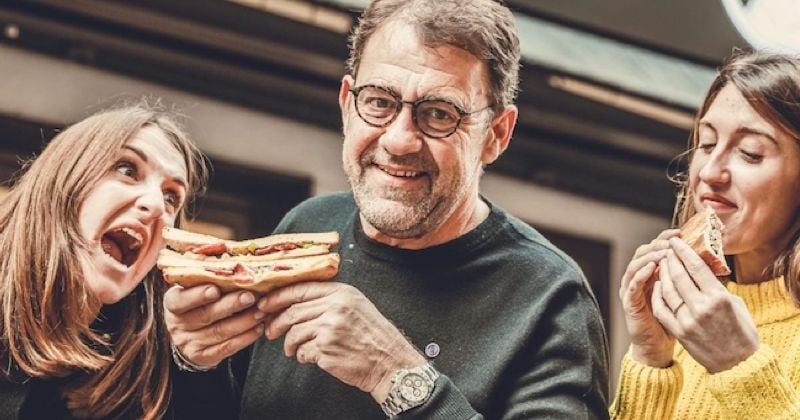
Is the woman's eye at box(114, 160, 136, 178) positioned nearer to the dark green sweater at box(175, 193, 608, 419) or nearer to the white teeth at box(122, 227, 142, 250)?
the white teeth at box(122, 227, 142, 250)

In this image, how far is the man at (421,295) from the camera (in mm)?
1962

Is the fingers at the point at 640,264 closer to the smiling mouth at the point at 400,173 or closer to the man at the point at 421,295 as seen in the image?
the man at the point at 421,295

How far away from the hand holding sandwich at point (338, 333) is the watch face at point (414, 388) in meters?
0.03

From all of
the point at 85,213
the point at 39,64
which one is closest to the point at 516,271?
the point at 85,213

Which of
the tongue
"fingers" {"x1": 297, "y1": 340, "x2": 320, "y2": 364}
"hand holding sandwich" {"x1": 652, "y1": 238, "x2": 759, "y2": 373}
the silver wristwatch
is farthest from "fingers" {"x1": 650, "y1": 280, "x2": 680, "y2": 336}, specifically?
the tongue

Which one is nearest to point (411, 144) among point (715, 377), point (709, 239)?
point (709, 239)

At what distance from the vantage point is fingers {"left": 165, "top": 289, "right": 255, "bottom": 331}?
193 centimetres

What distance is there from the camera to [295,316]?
6.38 feet

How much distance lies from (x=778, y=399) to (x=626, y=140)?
3.36 metres

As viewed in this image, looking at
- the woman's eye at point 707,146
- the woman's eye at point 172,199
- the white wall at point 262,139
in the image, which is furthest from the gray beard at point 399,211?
the white wall at point 262,139

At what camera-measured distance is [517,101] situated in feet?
15.5

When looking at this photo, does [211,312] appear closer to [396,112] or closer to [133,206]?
[133,206]

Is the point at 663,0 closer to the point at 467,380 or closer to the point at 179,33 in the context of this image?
the point at 179,33

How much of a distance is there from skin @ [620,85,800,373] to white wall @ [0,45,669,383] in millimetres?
2094
